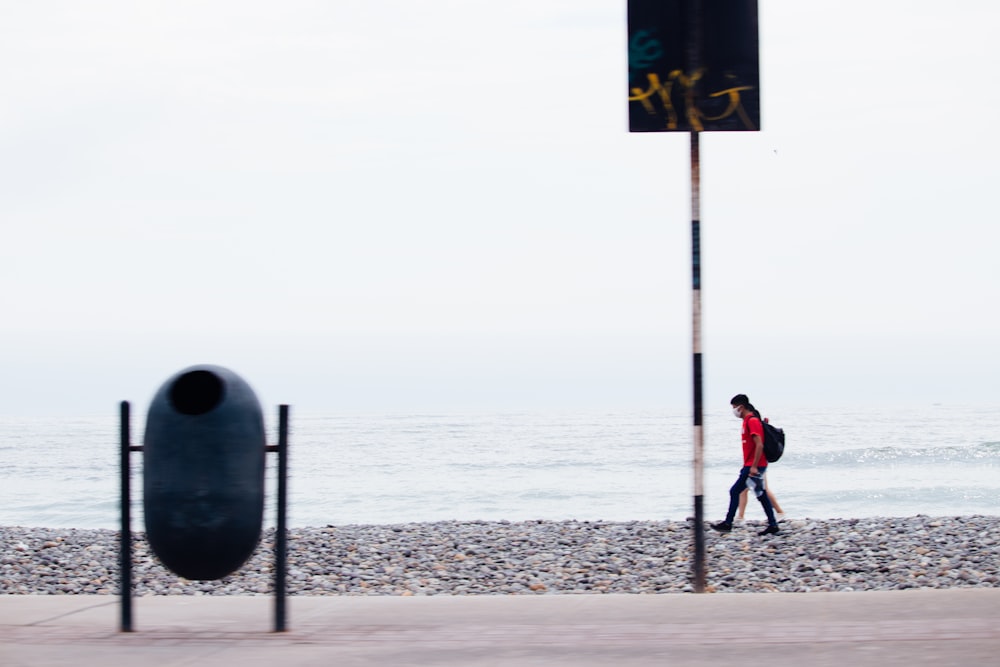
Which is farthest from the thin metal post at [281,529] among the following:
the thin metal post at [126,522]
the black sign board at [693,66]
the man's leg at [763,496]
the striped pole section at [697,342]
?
the man's leg at [763,496]

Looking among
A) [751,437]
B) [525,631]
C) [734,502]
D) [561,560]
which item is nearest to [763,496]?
[734,502]

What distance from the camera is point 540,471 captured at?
32.6 metres

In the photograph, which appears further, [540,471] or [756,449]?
[540,471]

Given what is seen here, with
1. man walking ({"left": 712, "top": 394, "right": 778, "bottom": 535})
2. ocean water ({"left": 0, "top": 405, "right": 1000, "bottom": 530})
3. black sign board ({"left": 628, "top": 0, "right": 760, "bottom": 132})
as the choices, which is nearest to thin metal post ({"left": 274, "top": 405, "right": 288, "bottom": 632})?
black sign board ({"left": 628, "top": 0, "right": 760, "bottom": 132})

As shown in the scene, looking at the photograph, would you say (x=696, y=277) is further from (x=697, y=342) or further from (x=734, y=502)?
(x=734, y=502)

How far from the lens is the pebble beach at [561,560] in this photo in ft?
37.8

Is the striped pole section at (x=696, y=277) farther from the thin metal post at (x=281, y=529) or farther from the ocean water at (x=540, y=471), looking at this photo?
the ocean water at (x=540, y=471)

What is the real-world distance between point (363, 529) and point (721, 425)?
138 feet

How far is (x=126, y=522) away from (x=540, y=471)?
26003 millimetres

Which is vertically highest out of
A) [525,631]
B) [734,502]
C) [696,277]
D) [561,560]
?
[696,277]

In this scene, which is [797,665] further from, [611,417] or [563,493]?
[611,417]

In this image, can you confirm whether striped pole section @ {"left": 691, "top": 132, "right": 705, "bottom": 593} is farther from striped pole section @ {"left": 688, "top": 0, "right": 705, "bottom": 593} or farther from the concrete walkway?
the concrete walkway

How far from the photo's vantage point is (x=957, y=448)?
38.2 metres

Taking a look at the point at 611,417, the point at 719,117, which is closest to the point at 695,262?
the point at 719,117
